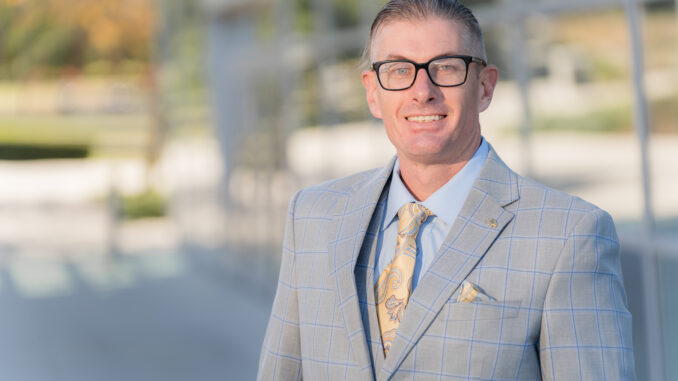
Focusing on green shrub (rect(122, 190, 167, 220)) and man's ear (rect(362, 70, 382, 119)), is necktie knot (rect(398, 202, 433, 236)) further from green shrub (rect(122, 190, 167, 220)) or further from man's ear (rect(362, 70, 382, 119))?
green shrub (rect(122, 190, 167, 220))

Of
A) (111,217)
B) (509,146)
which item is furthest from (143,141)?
(509,146)

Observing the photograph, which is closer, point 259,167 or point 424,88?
point 424,88

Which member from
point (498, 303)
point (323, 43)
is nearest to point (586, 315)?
point (498, 303)

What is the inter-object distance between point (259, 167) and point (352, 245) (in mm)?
8205

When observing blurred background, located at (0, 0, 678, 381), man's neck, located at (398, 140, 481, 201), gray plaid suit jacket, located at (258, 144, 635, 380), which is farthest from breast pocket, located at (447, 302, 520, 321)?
blurred background, located at (0, 0, 678, 381)

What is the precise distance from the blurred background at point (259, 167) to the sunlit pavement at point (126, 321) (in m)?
0.03

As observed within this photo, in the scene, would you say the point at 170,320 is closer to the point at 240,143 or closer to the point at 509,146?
the point at 240,143

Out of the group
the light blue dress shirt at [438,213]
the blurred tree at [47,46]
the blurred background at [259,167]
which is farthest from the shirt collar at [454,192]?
the blurred tree at [47,46]

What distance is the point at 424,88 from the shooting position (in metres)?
1.60

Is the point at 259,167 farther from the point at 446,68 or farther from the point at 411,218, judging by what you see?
the point at 446,68

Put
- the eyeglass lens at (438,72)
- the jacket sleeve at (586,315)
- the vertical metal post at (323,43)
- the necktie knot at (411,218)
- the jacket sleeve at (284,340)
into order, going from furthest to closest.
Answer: the vertical metal post at (323,43) < the jacket sleeve at (284,340) < the necktie knot at (411,218) < the eyeglass lens at (438,72) < the jacket sleeve at (586,315)

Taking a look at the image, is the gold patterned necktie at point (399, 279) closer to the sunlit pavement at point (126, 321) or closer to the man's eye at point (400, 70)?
the man's eye at point (400, 70)

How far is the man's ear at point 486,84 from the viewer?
5.49ft

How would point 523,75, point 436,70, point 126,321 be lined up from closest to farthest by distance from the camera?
point 436,70 < point 523,75 < point 126,321
